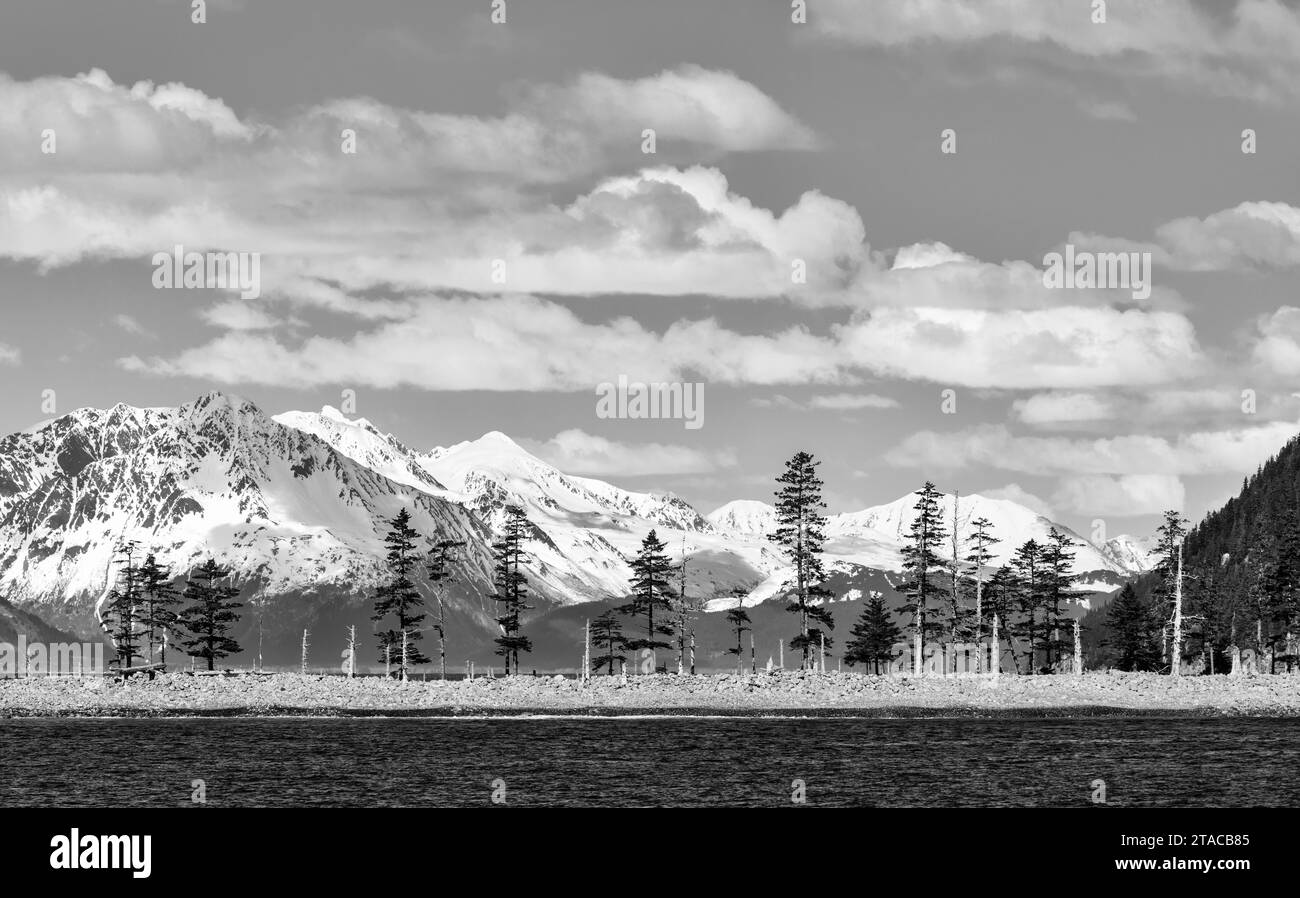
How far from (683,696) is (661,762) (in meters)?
43.9

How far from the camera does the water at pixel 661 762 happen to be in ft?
200

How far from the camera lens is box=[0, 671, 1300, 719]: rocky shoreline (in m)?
111

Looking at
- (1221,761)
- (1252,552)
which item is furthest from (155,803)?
(1252,552)

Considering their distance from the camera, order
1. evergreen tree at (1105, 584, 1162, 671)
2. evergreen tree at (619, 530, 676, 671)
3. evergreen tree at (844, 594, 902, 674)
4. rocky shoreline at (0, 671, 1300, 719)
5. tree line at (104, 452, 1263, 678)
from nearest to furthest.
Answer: rocky shoreline at (0, 671, 1300, 719)
tree line at (104, 452, 1263, 678)
evergreen tree at (619, 530, 676, 671)
evergreen tree at (1105, 584, 1162, 671)
evergreen tree at (844, 594, 902, 674)

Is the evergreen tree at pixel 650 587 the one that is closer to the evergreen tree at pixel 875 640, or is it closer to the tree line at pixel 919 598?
the tree line at pixel 919 598

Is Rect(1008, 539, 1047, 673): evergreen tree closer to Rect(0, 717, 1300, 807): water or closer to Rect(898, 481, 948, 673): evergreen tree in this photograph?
Rect(898, 481, 948, 673): evergreen tree

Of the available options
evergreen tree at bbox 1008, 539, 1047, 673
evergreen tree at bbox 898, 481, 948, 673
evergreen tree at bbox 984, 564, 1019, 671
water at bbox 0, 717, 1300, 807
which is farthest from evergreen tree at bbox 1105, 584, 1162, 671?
water at bbox 0, 717, 1300, 807

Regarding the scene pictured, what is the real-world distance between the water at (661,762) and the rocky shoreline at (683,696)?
26.7 ft

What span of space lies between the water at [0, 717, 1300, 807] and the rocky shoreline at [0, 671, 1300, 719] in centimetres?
813

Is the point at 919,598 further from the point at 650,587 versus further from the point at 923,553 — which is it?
the point at 650,587

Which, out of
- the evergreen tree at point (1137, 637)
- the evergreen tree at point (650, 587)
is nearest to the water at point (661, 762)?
the evergreen tree at point (650, 587)
